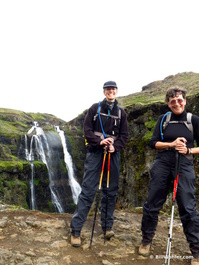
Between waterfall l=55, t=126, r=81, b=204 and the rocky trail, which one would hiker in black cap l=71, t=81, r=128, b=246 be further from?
waterfall l=55, t=126, r=81, b=204

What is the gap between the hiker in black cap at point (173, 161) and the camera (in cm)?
454

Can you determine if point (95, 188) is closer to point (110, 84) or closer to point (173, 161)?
point (173, 161)

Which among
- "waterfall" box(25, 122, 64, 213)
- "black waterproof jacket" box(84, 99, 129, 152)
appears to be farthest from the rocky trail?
"waterfall" box(25, 122, 64, 213)

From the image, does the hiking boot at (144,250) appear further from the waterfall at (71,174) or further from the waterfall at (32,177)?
the waterfall at (71,174)

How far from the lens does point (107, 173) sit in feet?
18.3

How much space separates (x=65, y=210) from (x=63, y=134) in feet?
79.8

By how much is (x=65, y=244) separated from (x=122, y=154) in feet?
43.8

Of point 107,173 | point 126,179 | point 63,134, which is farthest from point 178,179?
point 63,134

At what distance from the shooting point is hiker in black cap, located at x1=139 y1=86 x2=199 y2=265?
4539 millimetres

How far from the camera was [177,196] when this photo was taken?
4.60 m

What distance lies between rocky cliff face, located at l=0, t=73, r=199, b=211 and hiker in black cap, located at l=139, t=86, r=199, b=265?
25.7 feet

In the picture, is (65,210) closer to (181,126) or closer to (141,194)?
(141,194)

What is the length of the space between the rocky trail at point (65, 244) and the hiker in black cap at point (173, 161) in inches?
20.5

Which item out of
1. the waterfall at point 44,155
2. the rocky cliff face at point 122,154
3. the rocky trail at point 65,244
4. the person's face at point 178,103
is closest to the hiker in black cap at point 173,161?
the person's face at point 178,103
